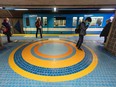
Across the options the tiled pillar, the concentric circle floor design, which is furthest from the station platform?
the tiled pillar

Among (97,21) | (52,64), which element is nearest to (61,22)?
(97,21)

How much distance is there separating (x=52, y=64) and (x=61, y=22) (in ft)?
20.5

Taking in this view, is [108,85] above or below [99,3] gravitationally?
below

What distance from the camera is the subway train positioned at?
995 centimetres

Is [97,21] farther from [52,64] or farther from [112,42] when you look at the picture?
[52,64]

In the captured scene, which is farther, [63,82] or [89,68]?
[89,68]

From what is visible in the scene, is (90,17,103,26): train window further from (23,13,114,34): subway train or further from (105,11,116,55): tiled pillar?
(105,11,116,55): tiled pillar

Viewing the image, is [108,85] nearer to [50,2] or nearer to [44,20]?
[50,2]

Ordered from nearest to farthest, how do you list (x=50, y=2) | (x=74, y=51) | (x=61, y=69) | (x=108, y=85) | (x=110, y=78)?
(x=108, y=85) → (x=110, y=78) → (x=61, y=69) → (x=50, y=2) → (x=74, y=51)

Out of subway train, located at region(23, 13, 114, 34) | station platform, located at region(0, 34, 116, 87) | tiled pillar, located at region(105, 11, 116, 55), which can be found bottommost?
station platform, located at region(0, 34, 116, 87)

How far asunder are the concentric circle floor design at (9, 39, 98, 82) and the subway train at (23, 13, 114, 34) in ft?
15.1

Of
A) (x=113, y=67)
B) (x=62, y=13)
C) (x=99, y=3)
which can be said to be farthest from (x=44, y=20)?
(x=113, y=67)

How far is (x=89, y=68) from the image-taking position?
170 inches

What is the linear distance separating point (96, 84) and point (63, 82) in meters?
1.02
